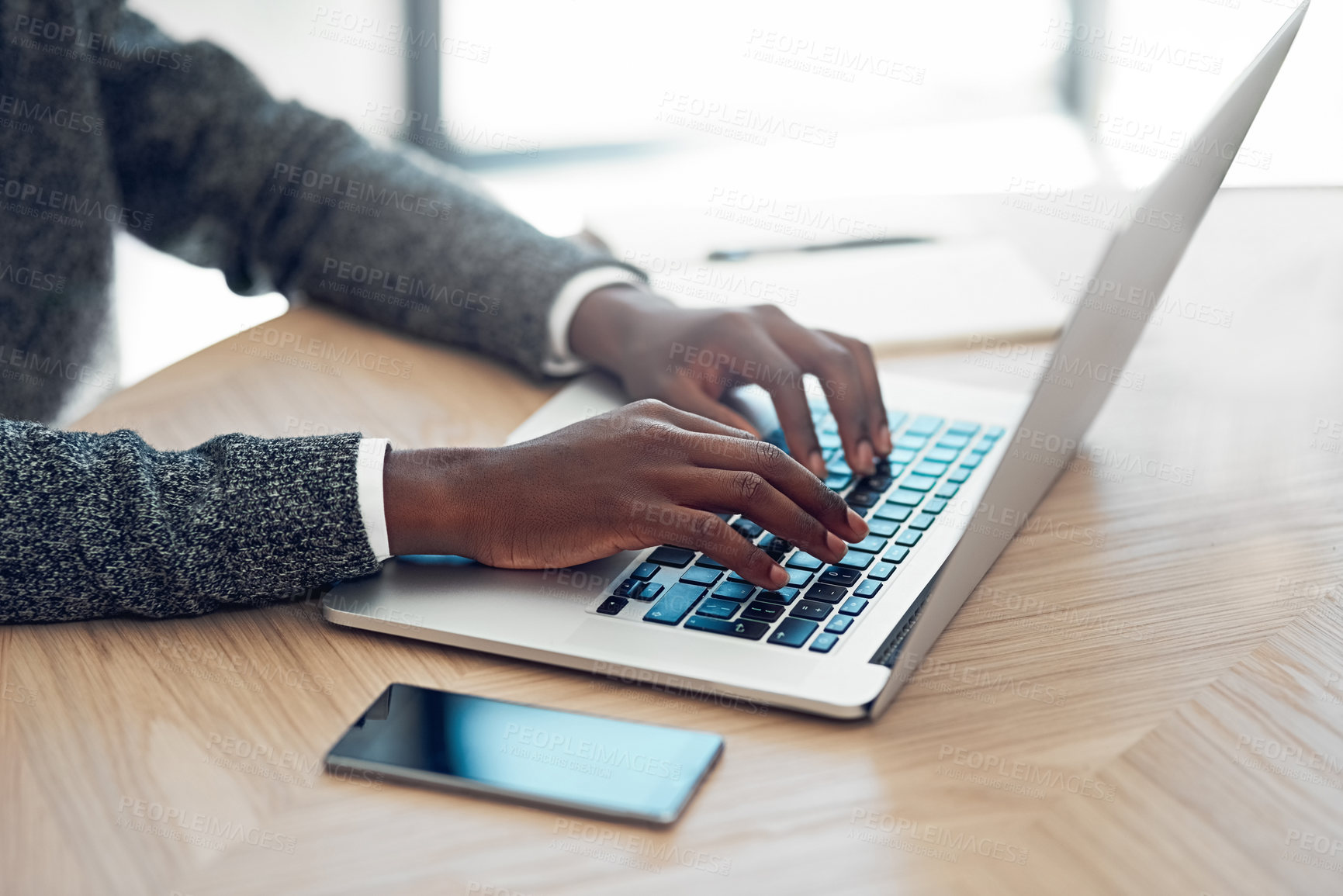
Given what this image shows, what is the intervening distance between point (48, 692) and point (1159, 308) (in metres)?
0.89

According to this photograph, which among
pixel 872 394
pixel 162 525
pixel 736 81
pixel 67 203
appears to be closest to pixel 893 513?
pixel 872 394

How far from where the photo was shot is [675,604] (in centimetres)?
62

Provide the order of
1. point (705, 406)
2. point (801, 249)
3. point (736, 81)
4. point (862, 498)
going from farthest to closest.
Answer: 1. point (736, 81)
2. point (801, 249)
3. point (705, 406)
4. point (862, 498)

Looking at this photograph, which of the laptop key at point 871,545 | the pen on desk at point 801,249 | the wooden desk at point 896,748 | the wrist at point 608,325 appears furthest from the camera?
the pen on desk at point 801,249

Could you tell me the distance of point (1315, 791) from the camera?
1.67ft

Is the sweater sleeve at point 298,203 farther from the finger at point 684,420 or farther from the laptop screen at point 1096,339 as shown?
the laptop screen at point 1096,339

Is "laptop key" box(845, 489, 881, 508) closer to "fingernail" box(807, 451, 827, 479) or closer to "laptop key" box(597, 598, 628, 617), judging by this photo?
"fingernail" box(807, 451, 827, 479)

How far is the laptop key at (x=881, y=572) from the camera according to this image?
642 mm

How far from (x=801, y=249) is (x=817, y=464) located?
42 centimetres

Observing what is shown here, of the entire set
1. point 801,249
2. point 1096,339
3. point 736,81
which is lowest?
point 736,81

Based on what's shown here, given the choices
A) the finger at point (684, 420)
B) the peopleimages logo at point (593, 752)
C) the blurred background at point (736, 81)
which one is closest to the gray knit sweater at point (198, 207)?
the finger at point (684, 420)

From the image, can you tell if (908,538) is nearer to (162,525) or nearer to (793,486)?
(793,486)

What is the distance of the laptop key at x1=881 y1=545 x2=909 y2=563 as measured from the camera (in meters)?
0.66

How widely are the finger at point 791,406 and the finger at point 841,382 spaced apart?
2 centimetres
